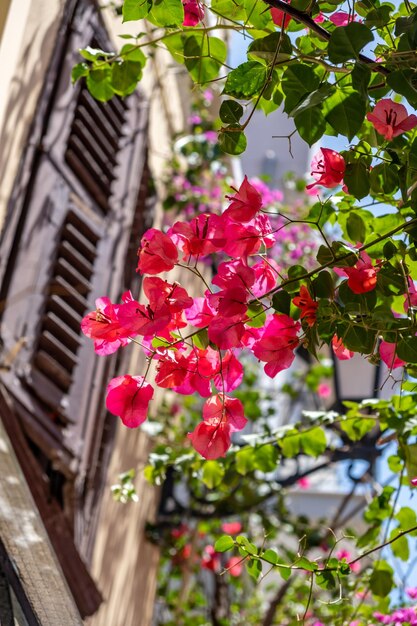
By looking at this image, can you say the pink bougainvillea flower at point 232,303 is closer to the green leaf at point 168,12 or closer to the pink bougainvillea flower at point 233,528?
the green leaf at point 168,12

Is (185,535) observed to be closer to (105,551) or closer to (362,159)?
(105,551)

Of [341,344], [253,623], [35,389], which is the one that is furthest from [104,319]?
[253,623]

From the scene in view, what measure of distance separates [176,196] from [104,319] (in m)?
4.83

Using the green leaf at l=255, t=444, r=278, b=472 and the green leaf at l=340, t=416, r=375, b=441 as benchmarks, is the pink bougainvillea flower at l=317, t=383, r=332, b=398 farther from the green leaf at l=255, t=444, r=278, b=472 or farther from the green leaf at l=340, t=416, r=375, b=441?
the green leaf at l=255, t=444, r=278, b=472

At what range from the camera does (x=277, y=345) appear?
1903 millimetres

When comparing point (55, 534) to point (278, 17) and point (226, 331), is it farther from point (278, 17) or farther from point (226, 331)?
point (278, 17)

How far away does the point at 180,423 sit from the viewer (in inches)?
278

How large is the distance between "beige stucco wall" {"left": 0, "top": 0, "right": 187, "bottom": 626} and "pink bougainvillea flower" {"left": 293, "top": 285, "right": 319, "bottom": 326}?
200cm

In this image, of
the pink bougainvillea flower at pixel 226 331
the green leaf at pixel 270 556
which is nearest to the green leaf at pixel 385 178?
the pink bougainvillea flower at pixel 226 331

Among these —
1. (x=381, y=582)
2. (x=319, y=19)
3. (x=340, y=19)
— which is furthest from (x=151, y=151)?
(x=340, y=19)

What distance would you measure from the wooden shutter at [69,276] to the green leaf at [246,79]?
181 cm

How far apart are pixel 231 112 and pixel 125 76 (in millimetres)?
675

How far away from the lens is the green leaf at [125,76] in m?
2.58

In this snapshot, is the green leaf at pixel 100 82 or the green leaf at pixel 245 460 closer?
the green leaf at pixel 100 82
